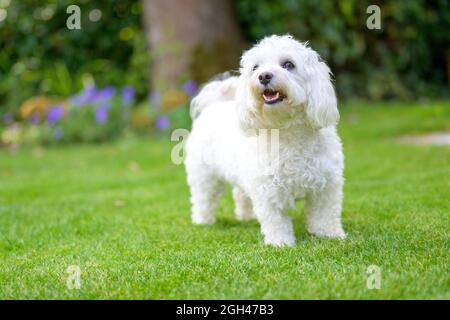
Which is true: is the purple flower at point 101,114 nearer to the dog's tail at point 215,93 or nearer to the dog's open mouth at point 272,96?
the dog's tail at point 215,93

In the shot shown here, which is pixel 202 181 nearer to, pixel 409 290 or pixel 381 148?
pixel 409 290

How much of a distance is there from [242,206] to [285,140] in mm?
1198

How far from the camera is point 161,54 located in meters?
11.1

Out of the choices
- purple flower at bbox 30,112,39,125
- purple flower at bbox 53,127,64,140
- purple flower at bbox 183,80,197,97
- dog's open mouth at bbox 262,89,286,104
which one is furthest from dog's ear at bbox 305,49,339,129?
purple flower at bbox 30,112,39,125

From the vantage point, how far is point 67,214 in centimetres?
609

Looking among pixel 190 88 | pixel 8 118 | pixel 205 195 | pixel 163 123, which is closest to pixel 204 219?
pixel 205 195

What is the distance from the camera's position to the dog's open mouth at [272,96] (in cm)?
417

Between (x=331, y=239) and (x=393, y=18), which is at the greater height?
(x=393, y=18)

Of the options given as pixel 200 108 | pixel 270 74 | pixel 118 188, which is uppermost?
pixel 270 74

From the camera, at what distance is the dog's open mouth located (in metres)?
4.17

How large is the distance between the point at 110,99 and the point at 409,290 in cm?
883

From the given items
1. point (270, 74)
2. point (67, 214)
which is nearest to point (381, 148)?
point (67, 214)

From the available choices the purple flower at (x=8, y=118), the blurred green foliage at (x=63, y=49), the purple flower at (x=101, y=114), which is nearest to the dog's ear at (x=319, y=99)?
the purple flower at (x=101, y=114)

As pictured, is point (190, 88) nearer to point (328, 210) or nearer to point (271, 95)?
point (328, 210)
